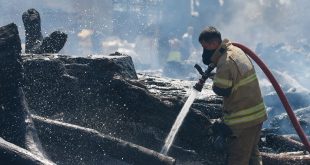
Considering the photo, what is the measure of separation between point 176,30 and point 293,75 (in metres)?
9.33

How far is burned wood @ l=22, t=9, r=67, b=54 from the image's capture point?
6.34m

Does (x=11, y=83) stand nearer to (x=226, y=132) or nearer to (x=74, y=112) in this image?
(x=74, y=112)

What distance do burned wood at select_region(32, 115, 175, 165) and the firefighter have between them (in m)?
0.85

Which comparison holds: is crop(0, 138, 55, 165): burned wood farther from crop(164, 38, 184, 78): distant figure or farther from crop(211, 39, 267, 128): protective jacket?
crop(164, 38, 184, 78): distant figure

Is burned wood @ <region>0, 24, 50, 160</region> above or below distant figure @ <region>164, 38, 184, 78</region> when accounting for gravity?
above

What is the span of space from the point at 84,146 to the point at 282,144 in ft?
9.49

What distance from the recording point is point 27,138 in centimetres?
376

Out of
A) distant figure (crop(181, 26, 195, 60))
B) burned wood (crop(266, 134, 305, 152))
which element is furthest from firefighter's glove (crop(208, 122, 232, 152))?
distant figure (crop(181, 26, 195, 60))

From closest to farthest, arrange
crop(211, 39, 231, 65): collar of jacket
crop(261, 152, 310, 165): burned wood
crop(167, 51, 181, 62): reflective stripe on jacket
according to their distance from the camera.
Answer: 1. crop(211, 39, 231, 65): collar of jacket
2. crop(261, 152, 310, 165): burned wood
3. crop(167, 51, 181, 62): reflective stripe on jacket

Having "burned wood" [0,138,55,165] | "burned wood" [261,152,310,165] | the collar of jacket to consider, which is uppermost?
the collar of jacket

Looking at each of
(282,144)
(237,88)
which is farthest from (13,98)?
(282,144)

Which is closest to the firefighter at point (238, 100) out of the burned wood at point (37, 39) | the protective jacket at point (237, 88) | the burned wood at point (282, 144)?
the protective jacket at point (237, 88)

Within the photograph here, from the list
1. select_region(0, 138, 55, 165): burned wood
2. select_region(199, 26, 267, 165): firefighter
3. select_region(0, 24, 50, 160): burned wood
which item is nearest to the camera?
select_region(0, 138, 55, 165): burned wood

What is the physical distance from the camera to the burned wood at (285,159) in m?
4.45
